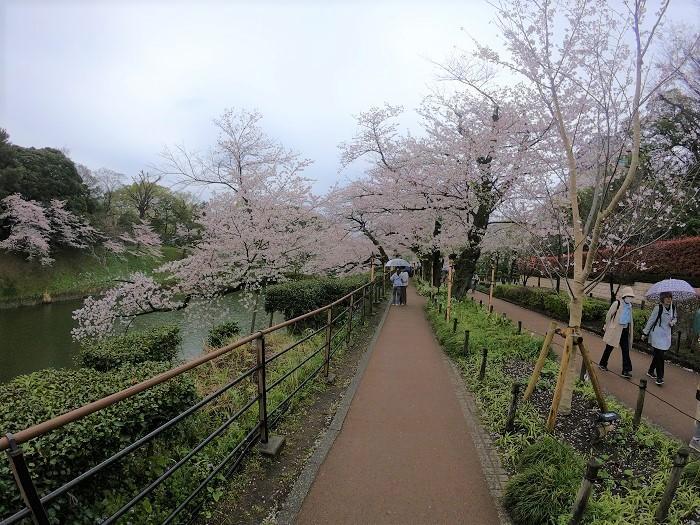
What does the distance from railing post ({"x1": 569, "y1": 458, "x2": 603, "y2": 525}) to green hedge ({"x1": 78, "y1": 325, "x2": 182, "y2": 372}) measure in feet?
20.2

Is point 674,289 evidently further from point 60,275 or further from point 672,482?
point 60,275

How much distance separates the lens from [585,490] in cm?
251

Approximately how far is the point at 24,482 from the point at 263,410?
7.38ft

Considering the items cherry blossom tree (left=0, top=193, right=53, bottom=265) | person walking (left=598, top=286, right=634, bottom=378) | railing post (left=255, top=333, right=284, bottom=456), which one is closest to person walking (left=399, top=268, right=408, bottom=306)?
person walking (left=598, top=286, right=634, bottom=378)

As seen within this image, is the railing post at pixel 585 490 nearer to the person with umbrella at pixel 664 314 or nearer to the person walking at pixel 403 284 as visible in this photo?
the person with umbrella at pixel 664 314

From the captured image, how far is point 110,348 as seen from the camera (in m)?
6.48

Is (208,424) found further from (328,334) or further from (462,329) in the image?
(462,329)

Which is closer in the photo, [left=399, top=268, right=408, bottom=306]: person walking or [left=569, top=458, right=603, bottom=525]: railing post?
[left=569, top=458, right=603, bottom=525]: railing post

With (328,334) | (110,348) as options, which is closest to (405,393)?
(328,334)

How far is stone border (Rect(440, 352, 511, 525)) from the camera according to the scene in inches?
128

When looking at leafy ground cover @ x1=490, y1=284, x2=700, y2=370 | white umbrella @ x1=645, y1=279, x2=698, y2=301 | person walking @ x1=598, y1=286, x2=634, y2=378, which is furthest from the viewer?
leafy ground cover @ x1=490, y1=284, x2=700, y2=370

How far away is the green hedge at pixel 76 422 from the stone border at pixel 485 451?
304cm

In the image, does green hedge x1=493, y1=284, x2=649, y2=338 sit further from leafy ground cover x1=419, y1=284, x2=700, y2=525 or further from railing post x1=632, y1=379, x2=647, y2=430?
railing post x1=632, y1=379, x2=647, y2=430

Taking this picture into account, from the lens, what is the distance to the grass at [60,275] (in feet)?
72.9
